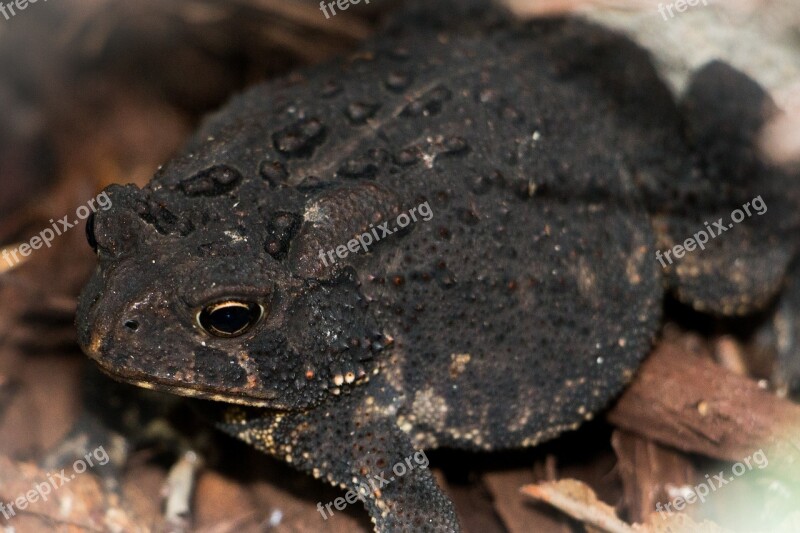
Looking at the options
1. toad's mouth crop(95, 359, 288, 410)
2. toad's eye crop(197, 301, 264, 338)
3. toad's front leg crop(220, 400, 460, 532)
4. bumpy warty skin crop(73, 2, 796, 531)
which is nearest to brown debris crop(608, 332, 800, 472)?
bumpy warty skin crop(73, 2, 796, 531)

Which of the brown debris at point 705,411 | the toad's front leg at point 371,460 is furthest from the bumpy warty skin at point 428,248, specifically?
the brown debris at point 705,411

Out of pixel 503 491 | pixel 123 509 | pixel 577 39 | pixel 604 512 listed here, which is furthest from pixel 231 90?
pixel 604 512

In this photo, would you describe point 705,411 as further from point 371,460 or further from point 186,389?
point 186,389

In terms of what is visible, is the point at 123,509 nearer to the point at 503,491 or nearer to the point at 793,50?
the point at 503,491

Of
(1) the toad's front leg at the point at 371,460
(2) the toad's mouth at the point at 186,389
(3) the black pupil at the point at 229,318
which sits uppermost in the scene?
(3) the black pupil at the point at 229,318

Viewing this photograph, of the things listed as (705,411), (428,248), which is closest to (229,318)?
(428,248)

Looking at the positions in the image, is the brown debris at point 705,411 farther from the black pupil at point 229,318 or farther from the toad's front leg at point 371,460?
the black pupil at point 229,318

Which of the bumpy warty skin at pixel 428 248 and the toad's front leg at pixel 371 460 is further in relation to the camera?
the toad's front leg at pixel 371 460
